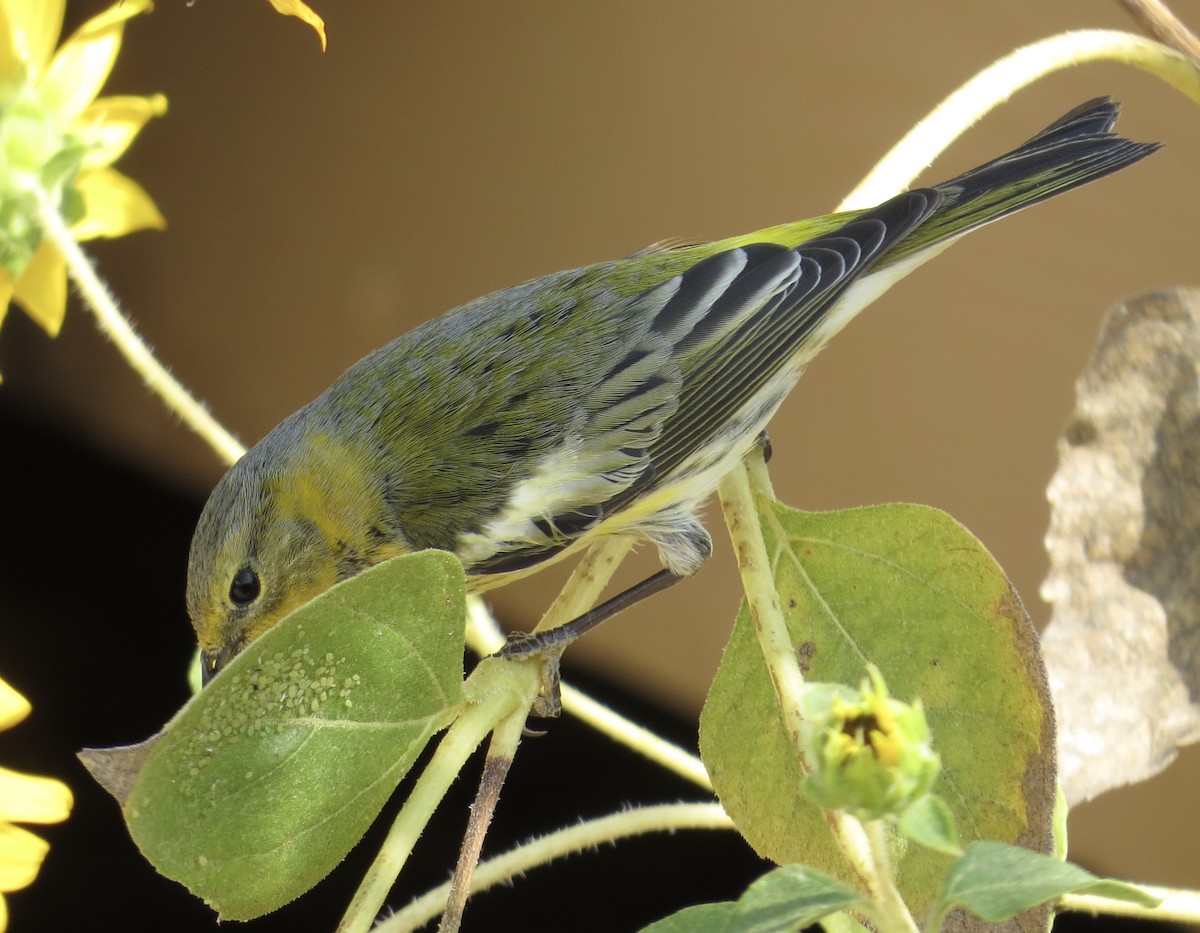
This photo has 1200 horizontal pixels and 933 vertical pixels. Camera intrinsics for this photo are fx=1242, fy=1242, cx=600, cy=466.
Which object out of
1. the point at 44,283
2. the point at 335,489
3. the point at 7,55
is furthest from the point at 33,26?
the point at 335,489

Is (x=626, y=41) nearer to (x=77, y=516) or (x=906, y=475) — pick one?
(x=906, y=475)

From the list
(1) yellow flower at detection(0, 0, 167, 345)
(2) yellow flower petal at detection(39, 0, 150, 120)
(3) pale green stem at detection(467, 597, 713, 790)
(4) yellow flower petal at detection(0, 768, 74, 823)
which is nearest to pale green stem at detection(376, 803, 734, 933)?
(3) pale green stem at detection(467, 597, 713, 790)

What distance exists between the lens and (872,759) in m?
0.34

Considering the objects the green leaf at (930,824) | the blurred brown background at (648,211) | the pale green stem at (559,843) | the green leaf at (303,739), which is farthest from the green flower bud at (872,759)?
the blurred brown background at (648,211)

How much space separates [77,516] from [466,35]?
3.46 feet

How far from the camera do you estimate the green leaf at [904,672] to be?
54 centimetres

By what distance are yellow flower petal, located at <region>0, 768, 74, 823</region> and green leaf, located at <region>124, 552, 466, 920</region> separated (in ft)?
0.28

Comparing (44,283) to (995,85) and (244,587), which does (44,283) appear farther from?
(995,85)

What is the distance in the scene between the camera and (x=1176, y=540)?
770mm

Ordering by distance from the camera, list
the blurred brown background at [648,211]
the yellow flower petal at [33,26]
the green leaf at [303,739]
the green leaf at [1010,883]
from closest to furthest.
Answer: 1. the green leaf at [1010,883]
2. the green leaf at [303,739]
3. the yellow flower petal at [33,26]
4. the blurred brown background at [648,211]

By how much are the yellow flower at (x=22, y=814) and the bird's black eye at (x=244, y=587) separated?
29 centimetres

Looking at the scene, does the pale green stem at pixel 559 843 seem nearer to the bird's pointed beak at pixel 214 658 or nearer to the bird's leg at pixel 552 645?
the bird's leg at pixel 552 645

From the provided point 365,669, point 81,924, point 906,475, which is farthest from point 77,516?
point 365,669

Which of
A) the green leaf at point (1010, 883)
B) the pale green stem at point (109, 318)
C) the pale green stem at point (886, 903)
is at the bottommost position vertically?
the pale green stem at point (886, 903)
